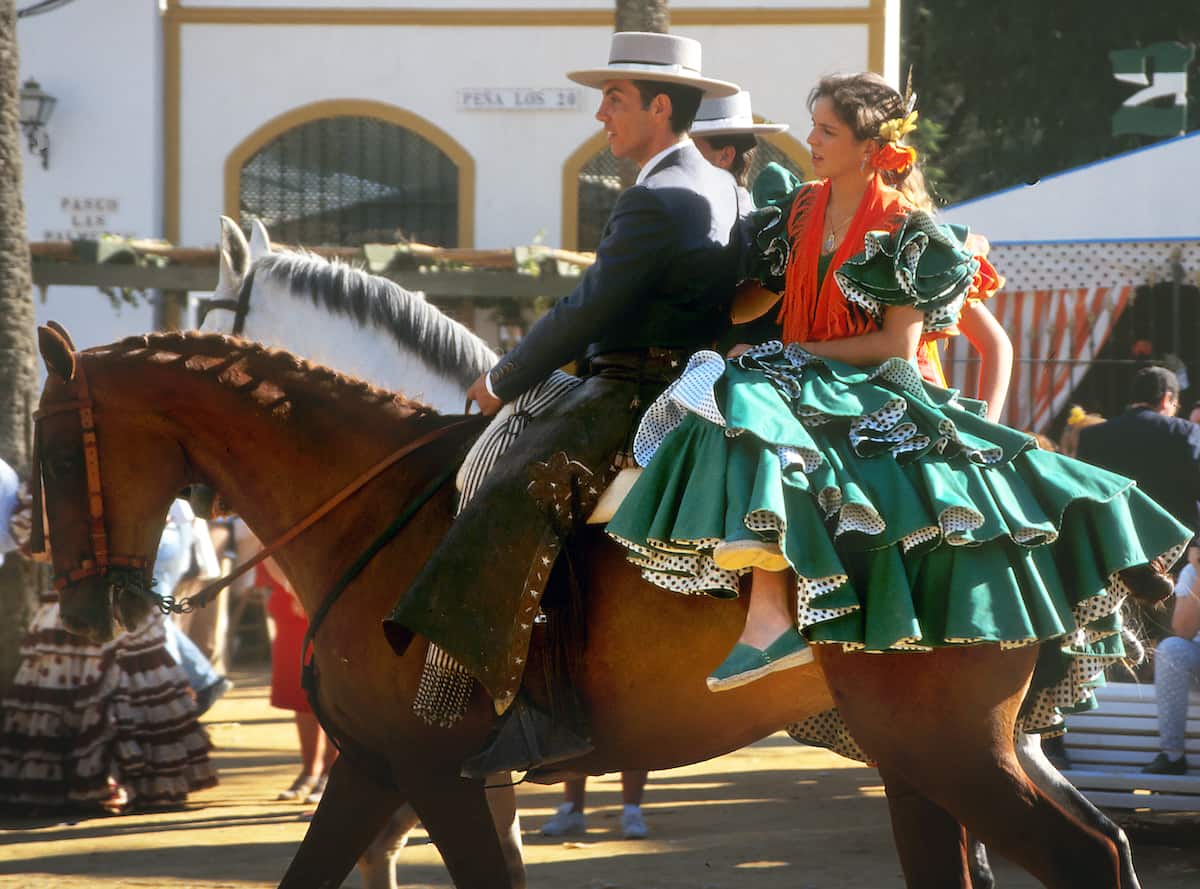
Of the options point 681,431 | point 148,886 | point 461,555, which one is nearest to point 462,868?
point 461,555

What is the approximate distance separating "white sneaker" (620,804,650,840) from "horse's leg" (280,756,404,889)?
3.35 m

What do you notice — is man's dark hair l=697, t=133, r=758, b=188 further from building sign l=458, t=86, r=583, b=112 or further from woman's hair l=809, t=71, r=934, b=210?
building sign l=458, t=86, r=583, b=112

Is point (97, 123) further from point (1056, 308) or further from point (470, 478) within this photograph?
point (470, 478)

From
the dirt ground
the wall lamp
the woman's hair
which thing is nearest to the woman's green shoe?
the woman's hair

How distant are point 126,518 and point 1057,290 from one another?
310 inches

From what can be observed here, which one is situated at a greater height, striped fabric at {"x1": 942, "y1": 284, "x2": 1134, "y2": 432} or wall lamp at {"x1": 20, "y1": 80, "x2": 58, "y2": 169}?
wall lamp at {"x1": 20, "y1": 80, "x2": 58, "y2": 169}

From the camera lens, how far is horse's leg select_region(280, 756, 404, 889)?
4332 mm

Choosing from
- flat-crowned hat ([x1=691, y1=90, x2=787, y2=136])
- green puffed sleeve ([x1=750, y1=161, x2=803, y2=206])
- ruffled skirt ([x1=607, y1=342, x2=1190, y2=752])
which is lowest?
ruffled skirt ([x1=607, y1=342, x2=1190, y2=752])

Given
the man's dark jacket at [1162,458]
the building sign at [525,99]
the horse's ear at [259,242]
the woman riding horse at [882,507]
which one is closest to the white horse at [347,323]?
the horse's ear at [259,242]

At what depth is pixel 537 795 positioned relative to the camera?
8828mm

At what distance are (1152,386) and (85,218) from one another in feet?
43.0

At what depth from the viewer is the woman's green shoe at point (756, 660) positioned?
369 centimetres

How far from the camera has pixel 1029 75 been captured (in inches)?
984

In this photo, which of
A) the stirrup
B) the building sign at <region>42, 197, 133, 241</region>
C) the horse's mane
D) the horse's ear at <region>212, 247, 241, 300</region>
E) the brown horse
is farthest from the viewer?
the building sign at <region>42, 197, 133, 241</region>
